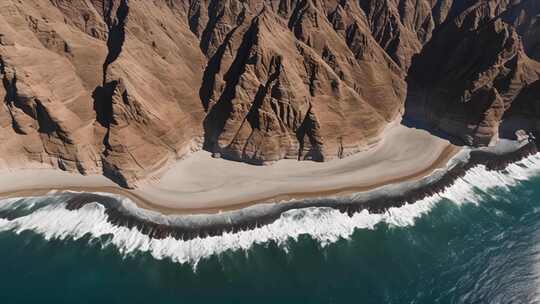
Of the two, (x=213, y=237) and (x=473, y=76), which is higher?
(x=473, y=76)

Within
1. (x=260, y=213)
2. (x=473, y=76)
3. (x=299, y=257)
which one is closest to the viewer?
(x=299, y=257)

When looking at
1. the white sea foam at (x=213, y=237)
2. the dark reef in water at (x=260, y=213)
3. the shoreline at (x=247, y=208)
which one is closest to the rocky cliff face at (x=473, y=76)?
the dark reef in water at (x=260, y=213)

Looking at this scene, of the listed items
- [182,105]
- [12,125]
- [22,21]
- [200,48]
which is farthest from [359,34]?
[12,125]

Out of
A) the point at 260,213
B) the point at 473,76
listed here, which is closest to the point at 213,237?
the point at 260,213

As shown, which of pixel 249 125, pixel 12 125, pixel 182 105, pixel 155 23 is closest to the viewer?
pixel 12 125

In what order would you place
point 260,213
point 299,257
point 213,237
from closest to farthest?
point 299,257
point 213,237
point 260,213

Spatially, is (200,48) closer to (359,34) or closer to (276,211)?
(359,34)

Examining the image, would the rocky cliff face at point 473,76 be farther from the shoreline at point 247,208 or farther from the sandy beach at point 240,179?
the shoreline at point 247,208

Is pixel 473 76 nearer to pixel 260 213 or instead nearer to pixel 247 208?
pixel 260 213
